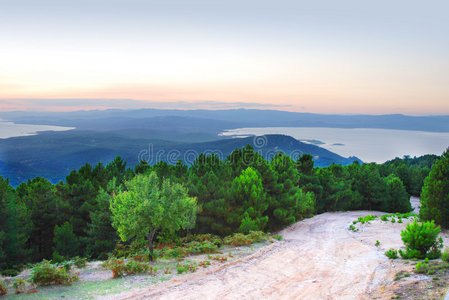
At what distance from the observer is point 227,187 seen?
79.7ft

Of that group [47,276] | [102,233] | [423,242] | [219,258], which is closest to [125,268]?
[47,276]

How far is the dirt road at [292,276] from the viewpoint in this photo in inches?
403

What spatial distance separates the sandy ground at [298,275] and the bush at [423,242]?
1.05m

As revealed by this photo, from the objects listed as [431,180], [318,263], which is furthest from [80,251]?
[431,180]

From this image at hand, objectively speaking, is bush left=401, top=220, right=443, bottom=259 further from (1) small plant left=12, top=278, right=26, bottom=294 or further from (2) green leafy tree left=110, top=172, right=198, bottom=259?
(1) small plant left=12, top=278, right=26, bottom=294

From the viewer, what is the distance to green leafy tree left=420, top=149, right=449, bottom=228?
18.8 m

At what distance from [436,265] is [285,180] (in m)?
17.6

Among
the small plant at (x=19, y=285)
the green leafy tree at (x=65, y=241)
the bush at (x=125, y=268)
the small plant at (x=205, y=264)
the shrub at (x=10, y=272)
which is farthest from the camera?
the green leafy tree at (x=65, y=241)

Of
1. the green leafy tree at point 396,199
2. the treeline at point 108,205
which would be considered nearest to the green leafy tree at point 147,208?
the treeline at point 108,205

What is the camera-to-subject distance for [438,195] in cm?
1919

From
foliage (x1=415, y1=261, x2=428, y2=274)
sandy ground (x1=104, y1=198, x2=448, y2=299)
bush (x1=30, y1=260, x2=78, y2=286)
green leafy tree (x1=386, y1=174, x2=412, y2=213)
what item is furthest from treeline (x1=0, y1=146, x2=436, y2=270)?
green leafy tree (x1=386, y1=174, x2=412, y2=213)

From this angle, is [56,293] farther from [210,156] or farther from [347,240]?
[210,156]

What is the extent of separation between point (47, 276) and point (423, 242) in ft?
46.1

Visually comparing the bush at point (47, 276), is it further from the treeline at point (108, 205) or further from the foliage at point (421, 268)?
the foliage at point (421, 268)
